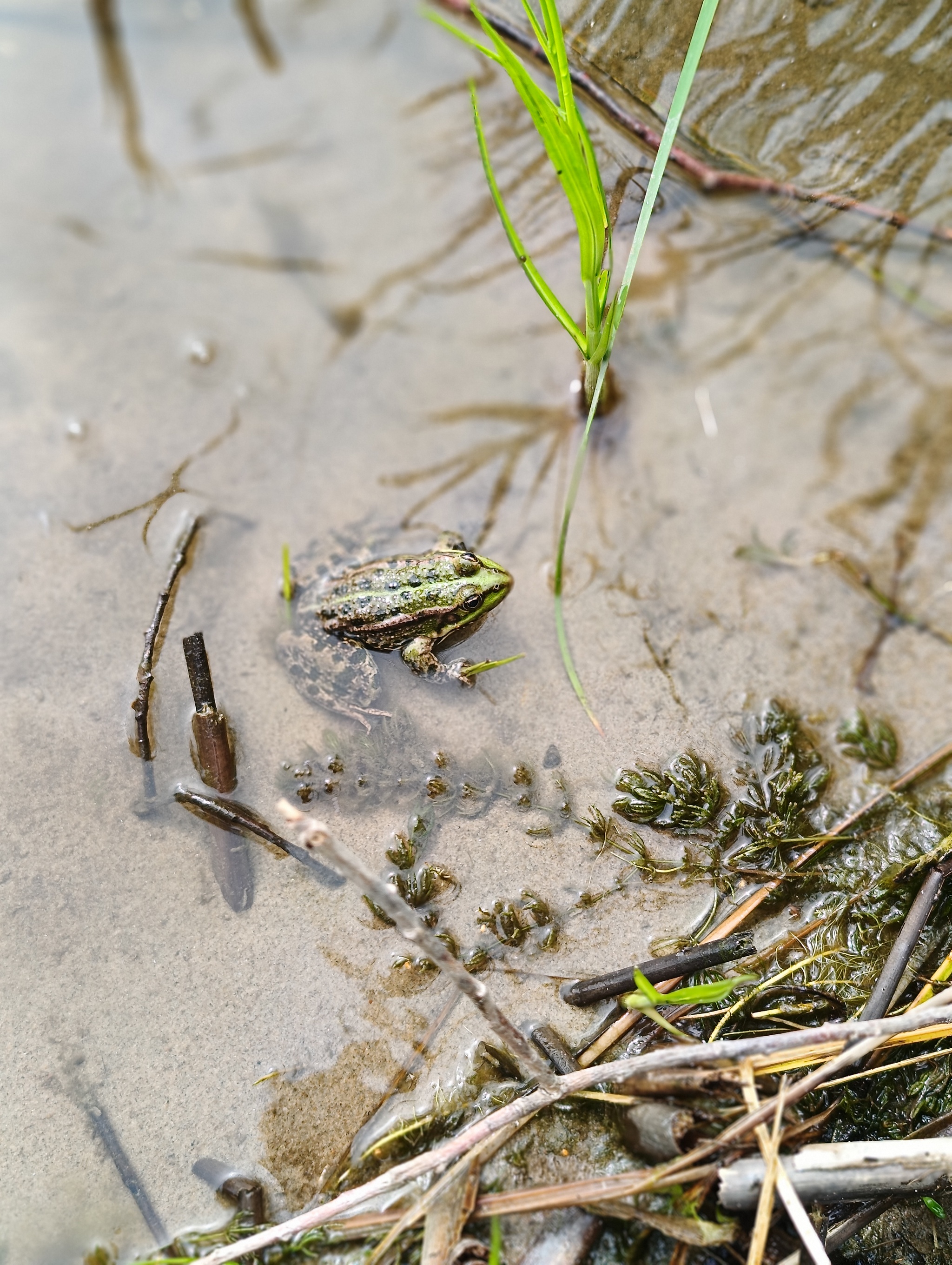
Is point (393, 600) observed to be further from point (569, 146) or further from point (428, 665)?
point (569, 146)

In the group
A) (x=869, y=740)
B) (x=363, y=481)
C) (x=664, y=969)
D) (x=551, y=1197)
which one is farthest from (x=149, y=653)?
(x=869, y=740)

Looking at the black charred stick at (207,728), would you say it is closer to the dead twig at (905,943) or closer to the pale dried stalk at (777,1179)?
the pale dried stalk at (777,1179)

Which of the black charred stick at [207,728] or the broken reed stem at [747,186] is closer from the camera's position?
the black charred stick at [207,728]

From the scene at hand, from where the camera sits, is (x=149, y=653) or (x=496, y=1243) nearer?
(x=496, y=1243)

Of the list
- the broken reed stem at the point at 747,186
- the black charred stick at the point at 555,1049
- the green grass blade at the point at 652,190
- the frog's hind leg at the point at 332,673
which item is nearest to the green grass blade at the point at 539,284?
the green grass blade at the point at 652,190

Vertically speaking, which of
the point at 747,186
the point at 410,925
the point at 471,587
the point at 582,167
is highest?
the point at 747,186

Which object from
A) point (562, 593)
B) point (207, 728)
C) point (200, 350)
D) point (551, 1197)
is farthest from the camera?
point (200, 350)

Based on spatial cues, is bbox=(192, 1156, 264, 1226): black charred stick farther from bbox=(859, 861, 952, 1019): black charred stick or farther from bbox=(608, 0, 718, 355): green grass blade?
bbox=(608, 0, 718, 355): green grass blade

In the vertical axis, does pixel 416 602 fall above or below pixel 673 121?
below
